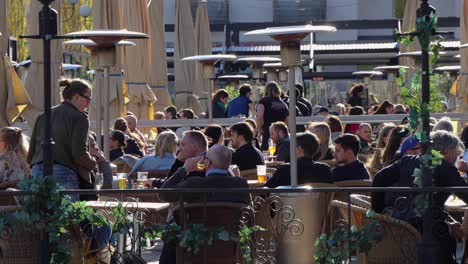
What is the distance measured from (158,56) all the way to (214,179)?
44.6 ft

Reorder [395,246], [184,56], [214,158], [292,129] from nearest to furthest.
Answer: [395,246] → [214,158] → [292,129] → [184,56]

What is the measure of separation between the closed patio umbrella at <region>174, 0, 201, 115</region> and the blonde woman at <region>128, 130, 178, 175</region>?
11.9 meters

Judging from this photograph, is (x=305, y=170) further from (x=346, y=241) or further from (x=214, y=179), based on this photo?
(x=346, y=241)

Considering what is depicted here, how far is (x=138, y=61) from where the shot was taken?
18.8 metres

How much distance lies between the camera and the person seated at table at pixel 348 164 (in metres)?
10.1

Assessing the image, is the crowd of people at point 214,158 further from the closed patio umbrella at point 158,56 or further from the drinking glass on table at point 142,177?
the closed patio umbrella at point 158,56

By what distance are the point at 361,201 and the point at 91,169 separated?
98.7 inches

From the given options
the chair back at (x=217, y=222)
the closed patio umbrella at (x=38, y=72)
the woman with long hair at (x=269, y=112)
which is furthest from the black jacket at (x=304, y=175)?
the woman with long hair at (x=269, y=112)

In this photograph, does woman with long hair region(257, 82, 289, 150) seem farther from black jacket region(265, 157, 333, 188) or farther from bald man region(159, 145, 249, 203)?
bald man region(159, 145, 249, 203)

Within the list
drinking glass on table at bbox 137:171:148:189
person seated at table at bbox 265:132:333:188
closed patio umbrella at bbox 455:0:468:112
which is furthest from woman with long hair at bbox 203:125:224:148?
closed patio umbrella at bbox 455:0:468:112

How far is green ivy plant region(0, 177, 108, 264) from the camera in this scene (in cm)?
730

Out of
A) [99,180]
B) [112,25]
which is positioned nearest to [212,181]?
[99,180]

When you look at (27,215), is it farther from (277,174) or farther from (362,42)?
(362,42)

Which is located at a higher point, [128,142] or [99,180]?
[128,142]
